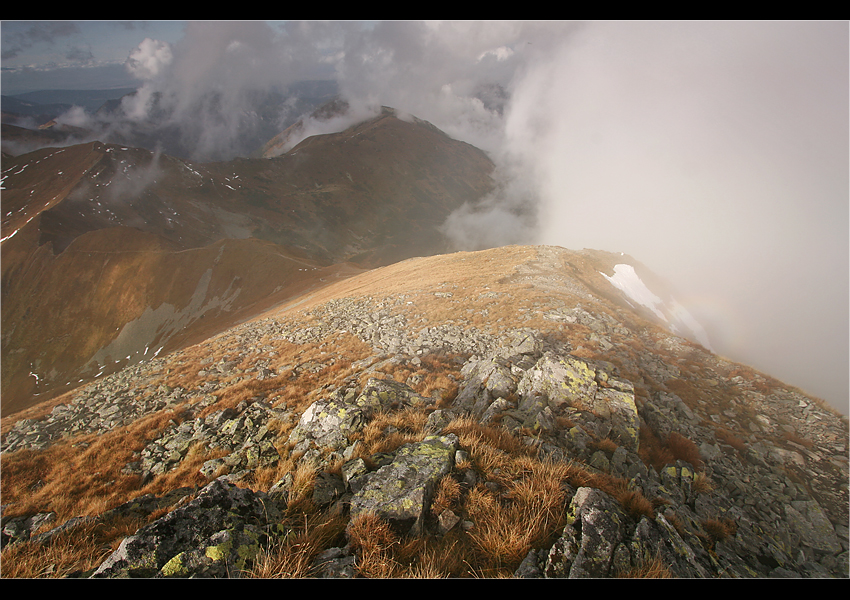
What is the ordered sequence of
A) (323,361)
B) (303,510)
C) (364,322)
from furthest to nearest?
(364,322) → (323,361) → (303,510)

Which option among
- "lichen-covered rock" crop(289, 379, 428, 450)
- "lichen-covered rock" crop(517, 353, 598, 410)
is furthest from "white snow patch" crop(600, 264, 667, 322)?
"lichen-covered rock" crop(289, 379, 428, 450)

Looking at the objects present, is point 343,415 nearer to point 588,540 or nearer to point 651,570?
point 588,540

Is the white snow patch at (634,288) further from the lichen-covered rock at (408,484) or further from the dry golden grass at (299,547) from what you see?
the dry golden grass at (299,547)

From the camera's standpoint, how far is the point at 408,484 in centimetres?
500

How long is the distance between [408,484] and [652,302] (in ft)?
182

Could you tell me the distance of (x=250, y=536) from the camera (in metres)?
3.88

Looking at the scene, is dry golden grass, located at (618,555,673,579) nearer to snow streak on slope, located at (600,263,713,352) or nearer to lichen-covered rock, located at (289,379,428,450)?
lichen-covered rock, located at (289,379,428,450)

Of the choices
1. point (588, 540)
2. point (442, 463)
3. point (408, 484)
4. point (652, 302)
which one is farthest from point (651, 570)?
point (652, 302)

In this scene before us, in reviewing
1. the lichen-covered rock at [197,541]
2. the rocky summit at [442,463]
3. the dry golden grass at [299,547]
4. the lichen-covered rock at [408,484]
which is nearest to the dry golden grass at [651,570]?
the rocky summit at [442,463]

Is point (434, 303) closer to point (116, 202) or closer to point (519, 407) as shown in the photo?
point (519, 407)
